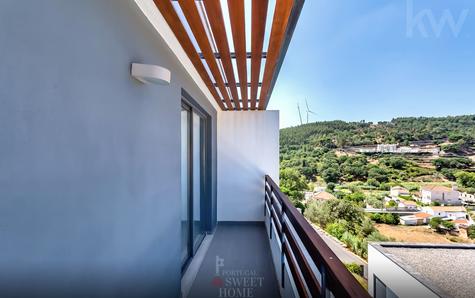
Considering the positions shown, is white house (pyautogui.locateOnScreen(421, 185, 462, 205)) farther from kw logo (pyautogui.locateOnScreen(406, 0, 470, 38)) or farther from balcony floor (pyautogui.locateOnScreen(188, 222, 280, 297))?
balcony floor (pyautogui.locateOnScreen(188, 222, 280, 297))

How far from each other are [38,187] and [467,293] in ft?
15.9

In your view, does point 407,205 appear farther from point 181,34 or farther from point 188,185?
point 181,34

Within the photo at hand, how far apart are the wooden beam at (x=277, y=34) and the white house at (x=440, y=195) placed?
3.38 m

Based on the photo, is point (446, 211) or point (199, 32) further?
point (446, 211)

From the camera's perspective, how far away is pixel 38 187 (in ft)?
2.19

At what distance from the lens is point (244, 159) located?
4871 mm

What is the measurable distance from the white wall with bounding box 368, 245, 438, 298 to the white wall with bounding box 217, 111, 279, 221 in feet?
7.09

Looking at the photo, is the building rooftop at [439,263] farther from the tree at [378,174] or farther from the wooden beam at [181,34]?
the wooden beam at [181,34]

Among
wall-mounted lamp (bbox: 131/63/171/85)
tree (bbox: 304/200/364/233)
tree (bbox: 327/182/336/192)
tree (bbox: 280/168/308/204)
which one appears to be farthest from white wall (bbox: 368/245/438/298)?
wall-mounted lamp (bbox: 131/63/171/85)

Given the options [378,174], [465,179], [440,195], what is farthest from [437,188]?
[378,174]

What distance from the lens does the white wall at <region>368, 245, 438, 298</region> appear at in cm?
271

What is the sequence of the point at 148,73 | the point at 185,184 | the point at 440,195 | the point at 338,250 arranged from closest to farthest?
the point at 148,73
the point at 338,250
the point at 185,184
the point at 440,195

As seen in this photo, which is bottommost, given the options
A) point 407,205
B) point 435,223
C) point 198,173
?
point 435,223

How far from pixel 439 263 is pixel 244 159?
3662 millimetres
